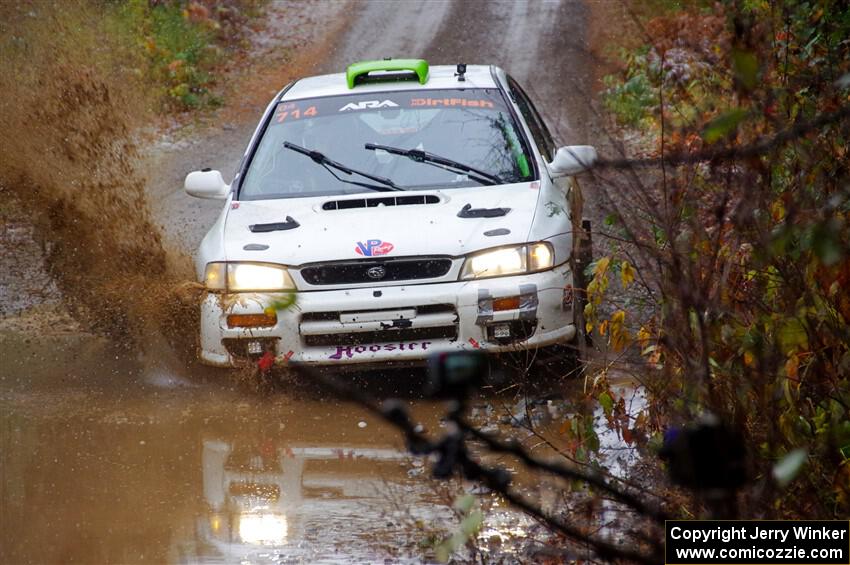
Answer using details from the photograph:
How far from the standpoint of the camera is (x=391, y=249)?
20.8 feet

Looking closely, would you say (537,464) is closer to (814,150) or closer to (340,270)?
(814,150)

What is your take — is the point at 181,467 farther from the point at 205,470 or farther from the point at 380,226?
the point at 380,226

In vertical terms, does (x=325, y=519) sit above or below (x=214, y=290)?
below

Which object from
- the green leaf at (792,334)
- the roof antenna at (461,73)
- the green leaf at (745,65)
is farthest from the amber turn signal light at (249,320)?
the green leaf at (745,65)

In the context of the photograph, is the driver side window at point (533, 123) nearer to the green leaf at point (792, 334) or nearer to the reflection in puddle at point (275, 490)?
the reflection in puddle at point (275, 490)

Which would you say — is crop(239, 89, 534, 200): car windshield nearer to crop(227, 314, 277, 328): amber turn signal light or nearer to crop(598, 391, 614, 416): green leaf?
crop(227, 314, 277, 328): amber turn signal light

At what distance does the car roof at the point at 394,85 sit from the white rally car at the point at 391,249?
52 cm

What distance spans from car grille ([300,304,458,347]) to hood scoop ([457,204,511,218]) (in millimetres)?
612

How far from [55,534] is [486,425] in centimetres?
225

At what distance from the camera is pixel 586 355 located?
258 inches

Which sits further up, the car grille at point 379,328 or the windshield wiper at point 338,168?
the windshield wiper at point 338,168

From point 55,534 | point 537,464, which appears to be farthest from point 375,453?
point 537,464

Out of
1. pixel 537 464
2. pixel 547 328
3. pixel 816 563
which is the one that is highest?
pixel 547 328

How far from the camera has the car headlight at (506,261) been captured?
638 cm
